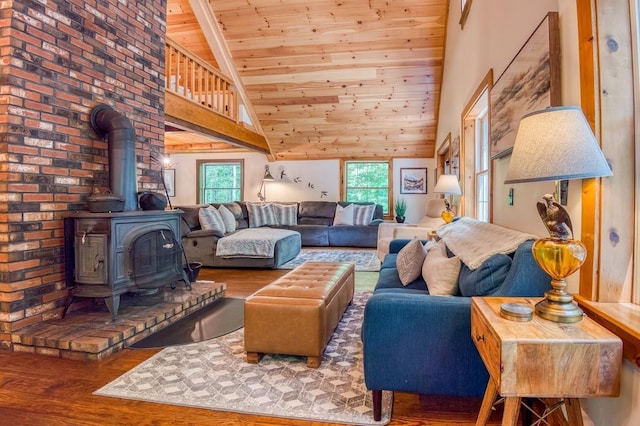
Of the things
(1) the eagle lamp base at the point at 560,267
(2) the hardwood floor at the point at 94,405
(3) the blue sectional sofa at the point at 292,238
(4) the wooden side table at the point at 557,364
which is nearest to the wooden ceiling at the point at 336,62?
(3) the blue sectional sofa at the point at 292,238

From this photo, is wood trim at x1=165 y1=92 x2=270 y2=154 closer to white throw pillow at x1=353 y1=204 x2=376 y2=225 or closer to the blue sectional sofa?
the blue sectional sofa

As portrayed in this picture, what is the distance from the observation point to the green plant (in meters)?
7.87

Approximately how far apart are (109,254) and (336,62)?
4745 millimetres

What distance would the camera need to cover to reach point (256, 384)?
202cm

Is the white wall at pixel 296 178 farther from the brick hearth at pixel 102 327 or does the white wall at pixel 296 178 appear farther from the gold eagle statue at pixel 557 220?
the gold eagle statue at pixel 557 220

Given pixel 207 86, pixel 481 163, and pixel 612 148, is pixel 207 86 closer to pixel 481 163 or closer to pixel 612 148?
pixel 481 163

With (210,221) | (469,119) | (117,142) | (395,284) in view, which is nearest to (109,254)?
(117,142)

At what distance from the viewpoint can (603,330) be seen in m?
1.15

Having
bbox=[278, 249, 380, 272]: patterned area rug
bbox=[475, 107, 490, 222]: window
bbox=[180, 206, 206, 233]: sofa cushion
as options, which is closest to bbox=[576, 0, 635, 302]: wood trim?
bbox=[475, 107, 490, 222]: window

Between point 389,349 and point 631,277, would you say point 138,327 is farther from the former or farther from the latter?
point 631,277

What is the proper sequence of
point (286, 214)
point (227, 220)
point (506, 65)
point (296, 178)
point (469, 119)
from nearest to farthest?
1. point (506, 65)
2. point (469, 119)
3. point (227, 220)
4. point (286, 214)
5. point (296, 178)

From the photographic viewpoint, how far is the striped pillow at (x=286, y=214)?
775 centimetres

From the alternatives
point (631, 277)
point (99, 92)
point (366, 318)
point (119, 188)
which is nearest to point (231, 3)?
point (99, 92)

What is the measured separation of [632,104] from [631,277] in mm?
618
